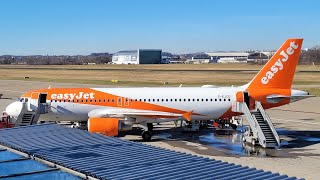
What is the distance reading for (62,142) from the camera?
22.9 m

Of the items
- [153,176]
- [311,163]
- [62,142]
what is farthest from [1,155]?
[311,163]

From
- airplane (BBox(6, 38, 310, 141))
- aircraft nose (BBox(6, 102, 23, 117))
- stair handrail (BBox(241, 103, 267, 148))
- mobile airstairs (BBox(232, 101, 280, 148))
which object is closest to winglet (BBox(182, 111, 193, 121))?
airplane (BBox(6, 38, 310, 141))

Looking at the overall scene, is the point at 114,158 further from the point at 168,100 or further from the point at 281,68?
the point at 281,68

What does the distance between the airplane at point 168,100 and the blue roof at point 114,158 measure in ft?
46.5

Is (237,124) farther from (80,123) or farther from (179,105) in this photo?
(80,123)

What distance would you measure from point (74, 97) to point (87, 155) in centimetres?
2125

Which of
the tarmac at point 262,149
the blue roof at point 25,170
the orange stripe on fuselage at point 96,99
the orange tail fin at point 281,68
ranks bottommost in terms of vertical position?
the tarmac at point 262,149

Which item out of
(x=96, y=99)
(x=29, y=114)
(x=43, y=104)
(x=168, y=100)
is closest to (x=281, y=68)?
(x=168, y=100)

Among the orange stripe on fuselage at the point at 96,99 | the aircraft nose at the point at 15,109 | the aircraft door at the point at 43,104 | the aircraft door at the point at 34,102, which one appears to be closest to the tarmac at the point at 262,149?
the orange stripe on fuselage at the point at 96,99

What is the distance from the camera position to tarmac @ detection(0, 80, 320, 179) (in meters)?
28.4

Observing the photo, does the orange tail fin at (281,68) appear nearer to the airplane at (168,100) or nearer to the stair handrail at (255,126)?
the airplane at (168,100)

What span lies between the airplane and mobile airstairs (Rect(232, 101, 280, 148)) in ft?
4.58

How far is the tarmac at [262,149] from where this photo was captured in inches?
1118

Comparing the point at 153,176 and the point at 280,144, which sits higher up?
the point at 153,176
